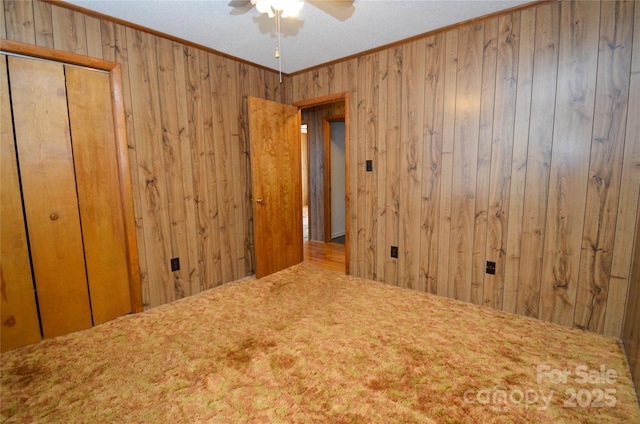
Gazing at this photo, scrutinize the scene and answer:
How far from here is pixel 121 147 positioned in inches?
95.2

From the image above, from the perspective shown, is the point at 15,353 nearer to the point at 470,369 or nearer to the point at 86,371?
the point at 86,371

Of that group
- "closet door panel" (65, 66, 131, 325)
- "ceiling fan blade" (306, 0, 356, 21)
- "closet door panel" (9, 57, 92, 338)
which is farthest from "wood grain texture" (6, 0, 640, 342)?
"ceiling fan blade" (306, 0, 356, 21)

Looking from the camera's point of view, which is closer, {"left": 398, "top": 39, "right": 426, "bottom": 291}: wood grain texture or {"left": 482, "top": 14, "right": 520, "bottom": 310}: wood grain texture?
{"left": 482, "top": 14, "right": 520, "bottom": 310}: wood grain texture

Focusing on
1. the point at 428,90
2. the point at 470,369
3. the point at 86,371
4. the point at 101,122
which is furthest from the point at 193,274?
the point at 428,90

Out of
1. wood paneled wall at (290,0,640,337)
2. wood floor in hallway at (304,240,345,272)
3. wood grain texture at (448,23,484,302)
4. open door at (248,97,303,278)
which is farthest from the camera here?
wood floor in hallway at (304,240,345,272)

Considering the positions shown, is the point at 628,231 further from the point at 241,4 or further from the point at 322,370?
the point at 241,4

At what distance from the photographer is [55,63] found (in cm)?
211

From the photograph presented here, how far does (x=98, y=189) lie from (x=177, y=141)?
0.78 m

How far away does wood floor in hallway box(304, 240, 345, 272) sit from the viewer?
3912 millimetres

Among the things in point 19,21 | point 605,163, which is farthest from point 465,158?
point 19,21

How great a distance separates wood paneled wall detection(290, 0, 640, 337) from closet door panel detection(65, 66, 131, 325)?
91.1 inches

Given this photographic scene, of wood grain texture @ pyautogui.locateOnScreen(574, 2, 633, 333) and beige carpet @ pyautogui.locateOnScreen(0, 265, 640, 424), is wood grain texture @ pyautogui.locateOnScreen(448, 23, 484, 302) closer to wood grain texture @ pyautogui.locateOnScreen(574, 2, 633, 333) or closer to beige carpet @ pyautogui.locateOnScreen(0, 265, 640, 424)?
beige carpet @ pyautogui.locateOnScreen(0, 265, 640, 424)

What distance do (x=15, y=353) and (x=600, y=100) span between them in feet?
14.4

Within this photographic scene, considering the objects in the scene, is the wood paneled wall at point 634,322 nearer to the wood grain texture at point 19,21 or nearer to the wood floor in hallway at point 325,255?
the wood floor in hallway at point 325,255
